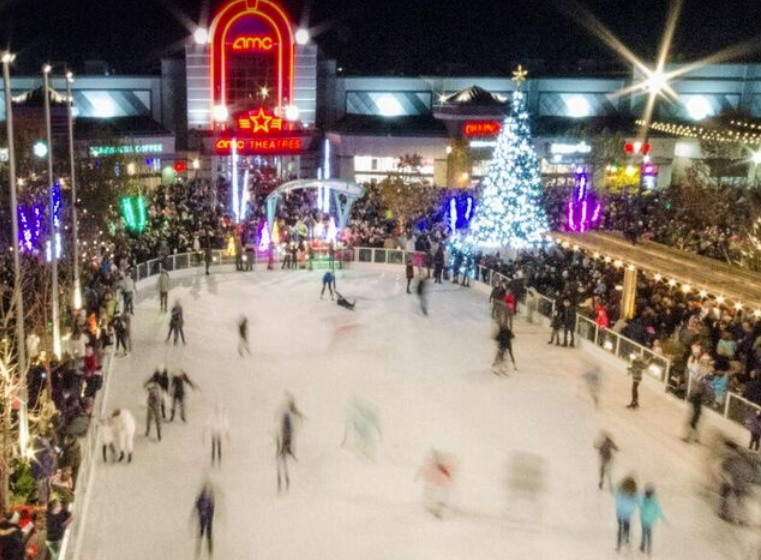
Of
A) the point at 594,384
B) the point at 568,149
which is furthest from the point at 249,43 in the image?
the point at 594,384

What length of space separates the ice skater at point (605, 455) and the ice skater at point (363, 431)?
332cm

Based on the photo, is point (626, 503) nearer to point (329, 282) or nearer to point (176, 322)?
point (176, 322)

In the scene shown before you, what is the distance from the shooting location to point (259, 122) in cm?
4038

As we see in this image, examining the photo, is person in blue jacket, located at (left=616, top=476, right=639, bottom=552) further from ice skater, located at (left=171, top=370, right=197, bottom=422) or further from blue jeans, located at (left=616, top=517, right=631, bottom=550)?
ice skater, located at (left=171, top=370, right=197, bottom=422)

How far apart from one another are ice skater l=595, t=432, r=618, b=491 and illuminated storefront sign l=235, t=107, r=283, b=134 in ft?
103

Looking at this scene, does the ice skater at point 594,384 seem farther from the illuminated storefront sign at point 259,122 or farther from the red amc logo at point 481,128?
the illuminated storefront sign at point 259,122

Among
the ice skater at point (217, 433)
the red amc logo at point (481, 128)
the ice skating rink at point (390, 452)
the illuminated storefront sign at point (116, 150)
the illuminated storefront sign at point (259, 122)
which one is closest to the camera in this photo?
the ice skating rink at point (390, 452)

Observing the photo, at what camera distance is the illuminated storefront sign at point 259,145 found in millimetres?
39656

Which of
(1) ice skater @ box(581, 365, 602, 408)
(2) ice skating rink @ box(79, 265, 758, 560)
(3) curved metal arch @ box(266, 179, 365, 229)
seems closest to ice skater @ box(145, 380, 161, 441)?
(2) ice skating rink @ box(79, 265, 758, 560)

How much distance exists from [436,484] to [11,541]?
502 centimetres

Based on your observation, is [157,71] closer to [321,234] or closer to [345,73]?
[345,73]

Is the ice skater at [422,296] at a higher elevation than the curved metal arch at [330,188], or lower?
lower

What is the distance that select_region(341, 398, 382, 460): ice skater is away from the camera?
42.5 ft

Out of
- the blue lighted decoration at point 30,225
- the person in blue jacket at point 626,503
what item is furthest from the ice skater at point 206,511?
the blue lighted decoration at point 30,225
